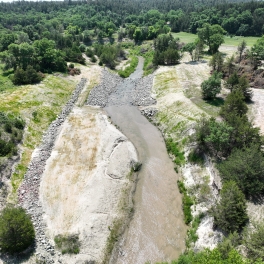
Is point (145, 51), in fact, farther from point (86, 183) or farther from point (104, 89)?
point (86, 183)

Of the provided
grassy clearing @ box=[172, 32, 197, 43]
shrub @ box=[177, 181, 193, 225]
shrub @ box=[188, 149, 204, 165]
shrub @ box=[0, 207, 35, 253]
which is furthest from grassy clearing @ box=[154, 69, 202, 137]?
grassy clearing @ box=[172, 32, 197, 43]

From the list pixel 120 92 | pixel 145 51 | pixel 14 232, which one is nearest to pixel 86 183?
pixel 14 232

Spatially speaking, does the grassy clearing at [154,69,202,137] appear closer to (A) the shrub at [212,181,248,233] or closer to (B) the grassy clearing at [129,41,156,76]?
(A) the shrub at [212,181,248,233]

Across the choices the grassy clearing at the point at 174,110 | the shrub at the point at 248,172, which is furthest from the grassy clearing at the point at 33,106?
the shrub at the point at 248,172

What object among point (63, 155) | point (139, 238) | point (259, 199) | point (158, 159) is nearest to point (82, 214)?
point (139, 238)

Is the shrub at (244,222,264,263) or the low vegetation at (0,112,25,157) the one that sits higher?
the shrub at (244,222,264,263)

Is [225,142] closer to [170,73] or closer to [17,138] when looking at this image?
[17,138]
